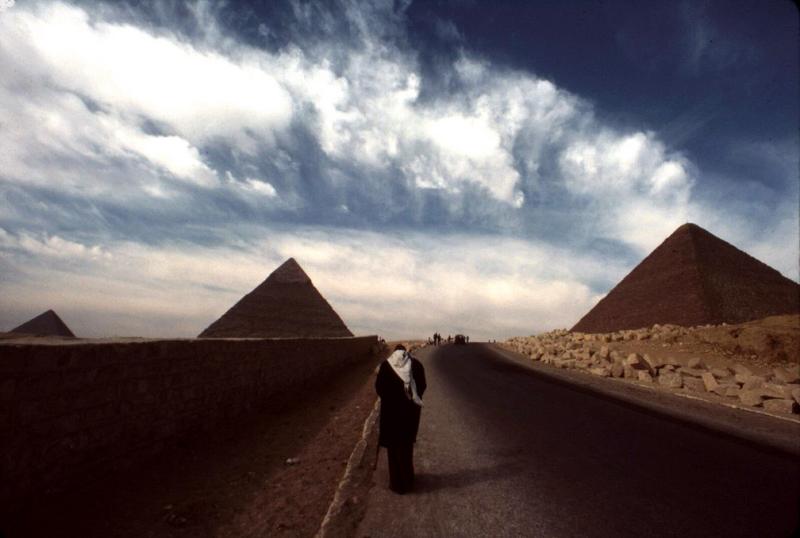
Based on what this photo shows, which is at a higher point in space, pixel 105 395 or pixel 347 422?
pixel 105 395

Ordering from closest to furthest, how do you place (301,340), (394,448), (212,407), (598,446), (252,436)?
(394,448)
(598,446)
(212,407)
(252,436)
(301,340)

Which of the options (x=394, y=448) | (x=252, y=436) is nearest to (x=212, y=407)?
(x=252, y=436)

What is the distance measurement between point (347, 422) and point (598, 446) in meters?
5.12

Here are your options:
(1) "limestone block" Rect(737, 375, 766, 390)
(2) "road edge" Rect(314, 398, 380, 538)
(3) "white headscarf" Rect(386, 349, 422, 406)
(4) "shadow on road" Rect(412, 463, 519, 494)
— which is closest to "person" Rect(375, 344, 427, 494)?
(3) "white headscarf" Rect(386, 349, 422, 406)

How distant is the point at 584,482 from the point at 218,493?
441 cm

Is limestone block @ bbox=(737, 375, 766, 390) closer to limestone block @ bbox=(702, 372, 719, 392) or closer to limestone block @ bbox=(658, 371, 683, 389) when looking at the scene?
limestone block @ bbox=(702, 372, 719, 392)

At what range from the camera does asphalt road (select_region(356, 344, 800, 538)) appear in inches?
143

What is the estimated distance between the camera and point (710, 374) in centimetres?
1334

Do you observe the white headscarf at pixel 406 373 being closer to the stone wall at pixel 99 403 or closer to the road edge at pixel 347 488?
the road edge at pixel 347 488

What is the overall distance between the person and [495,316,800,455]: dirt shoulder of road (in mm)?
6308

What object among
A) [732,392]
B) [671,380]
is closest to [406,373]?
[732,392]

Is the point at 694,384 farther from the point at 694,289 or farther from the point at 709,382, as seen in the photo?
the point at 694,289

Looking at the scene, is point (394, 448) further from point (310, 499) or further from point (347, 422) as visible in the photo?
point (347, 422)

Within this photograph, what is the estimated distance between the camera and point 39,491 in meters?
3.76
